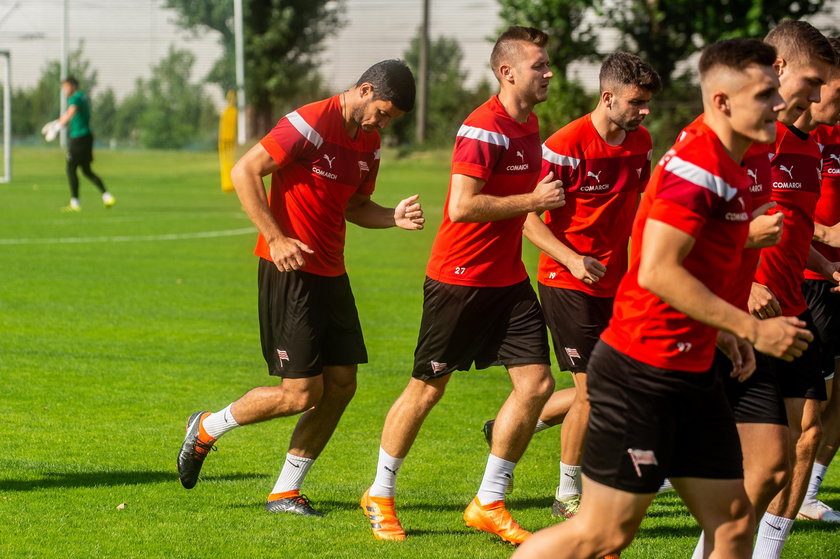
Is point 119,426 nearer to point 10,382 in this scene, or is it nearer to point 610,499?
point 10,382

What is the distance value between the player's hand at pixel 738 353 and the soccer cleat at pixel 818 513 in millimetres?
2513

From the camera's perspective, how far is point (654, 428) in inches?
157

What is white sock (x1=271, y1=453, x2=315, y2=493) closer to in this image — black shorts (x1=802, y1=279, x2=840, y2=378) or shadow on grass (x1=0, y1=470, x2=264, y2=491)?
shadow on grass (x1=0, y1=470, x2=264, y2=491)

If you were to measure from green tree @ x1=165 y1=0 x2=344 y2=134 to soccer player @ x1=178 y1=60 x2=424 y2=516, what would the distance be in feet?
159

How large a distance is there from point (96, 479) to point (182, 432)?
1.26m

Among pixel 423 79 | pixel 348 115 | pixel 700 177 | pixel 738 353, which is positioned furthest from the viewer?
pixel 423 79

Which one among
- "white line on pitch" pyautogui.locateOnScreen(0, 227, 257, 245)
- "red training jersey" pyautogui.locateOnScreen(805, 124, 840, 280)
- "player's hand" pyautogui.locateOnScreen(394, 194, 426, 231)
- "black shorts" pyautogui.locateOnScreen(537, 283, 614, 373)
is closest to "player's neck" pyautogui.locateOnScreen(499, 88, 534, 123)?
"player's hand" pyautogui.locateOnScreen(394, 194, 426, 231)

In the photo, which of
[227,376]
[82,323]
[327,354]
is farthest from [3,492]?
[82,323]

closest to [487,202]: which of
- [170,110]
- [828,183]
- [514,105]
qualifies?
[514,105]

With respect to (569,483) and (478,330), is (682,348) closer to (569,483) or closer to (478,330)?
(478,330)

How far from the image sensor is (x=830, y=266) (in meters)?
5.79

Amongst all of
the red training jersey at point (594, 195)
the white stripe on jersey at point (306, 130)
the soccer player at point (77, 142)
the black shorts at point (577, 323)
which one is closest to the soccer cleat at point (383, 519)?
the black shorts at point (577, 323)

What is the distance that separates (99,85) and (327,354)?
48629 mm

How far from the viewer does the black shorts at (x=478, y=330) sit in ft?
20.4
